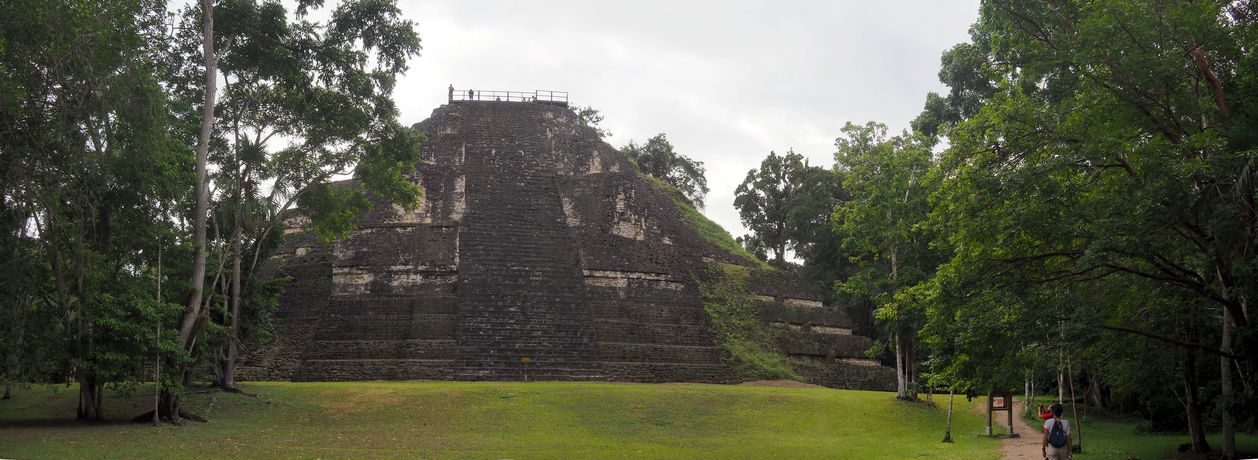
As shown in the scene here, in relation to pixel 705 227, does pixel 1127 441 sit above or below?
below

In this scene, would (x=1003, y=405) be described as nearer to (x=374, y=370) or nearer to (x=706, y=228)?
(x=374, y=370)

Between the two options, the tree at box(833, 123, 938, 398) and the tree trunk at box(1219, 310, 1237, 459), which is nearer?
the tree trunk at box(1219, 310, 1237, 459)

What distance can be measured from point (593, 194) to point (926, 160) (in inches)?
454

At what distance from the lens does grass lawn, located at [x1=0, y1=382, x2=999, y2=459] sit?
12.6 metres

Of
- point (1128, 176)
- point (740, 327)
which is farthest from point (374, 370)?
point (1128, 176)

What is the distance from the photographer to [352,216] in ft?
62.5

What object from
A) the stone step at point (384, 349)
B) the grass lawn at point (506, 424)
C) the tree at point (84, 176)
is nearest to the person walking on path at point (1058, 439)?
the grass lawn at point (506, 424)

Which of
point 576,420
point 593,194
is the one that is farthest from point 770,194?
point 576,420

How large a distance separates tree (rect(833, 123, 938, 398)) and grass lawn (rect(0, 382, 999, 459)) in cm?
208

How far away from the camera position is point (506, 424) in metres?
15.3

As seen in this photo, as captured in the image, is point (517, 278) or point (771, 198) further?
point (771, 198)

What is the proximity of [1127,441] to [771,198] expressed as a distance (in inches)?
1002

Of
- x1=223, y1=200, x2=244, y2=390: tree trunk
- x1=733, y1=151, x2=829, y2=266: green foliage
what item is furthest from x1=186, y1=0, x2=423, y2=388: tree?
x1=733, y1=151, x2=829, y2=266: green foliage

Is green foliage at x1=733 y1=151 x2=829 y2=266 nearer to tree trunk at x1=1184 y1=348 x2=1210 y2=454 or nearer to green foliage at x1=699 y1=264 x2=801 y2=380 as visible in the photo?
green foliage at x1=699 y1=264 x2=801 y2=380
